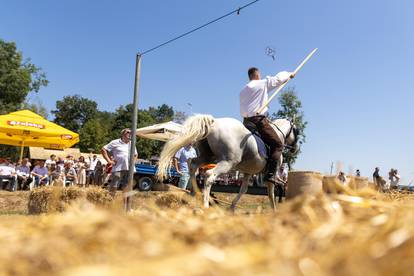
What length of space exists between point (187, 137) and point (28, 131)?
1220cm

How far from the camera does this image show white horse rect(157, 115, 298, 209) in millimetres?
5133

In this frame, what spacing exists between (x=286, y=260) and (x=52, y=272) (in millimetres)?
334

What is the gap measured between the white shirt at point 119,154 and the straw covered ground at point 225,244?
7950 millimetres

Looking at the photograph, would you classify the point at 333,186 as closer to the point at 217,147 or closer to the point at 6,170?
the point at 217,147

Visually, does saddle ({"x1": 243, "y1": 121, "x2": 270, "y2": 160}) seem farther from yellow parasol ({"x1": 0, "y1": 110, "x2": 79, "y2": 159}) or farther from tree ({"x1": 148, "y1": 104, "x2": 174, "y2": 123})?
tree ({"x1": 148, "y1": 104, "x2": 174, "y2": 123})

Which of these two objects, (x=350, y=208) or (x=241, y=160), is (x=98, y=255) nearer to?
(x=350, y=208)

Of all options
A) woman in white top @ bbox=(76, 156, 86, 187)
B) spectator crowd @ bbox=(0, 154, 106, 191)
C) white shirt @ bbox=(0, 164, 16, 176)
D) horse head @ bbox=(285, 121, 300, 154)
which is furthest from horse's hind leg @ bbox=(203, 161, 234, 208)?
white shirt @ bbox=(0, 164, 16, 176)

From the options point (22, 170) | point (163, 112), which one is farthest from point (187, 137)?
point (163, 112)

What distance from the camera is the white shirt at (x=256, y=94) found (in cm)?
609

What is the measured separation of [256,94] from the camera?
610 centimetres

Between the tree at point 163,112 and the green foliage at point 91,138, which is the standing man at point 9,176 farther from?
the tree at point 163,112

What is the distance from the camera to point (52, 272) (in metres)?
0.58

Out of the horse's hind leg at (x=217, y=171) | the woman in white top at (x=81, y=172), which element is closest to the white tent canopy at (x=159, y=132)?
the woman in white top at (x=81, y=172)

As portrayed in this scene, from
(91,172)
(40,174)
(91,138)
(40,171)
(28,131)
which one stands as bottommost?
(40,174)
